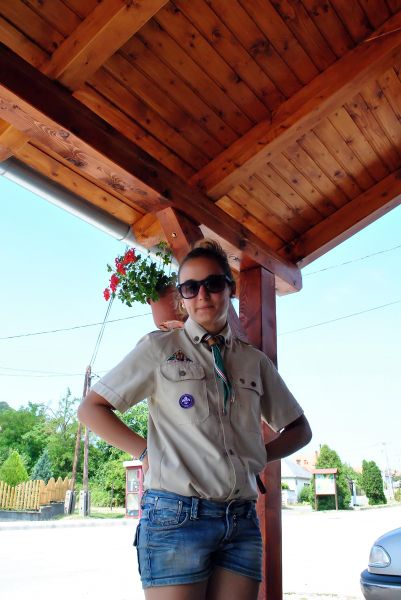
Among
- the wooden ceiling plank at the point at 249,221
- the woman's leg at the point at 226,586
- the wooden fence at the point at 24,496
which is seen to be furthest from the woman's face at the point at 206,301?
the wooden fence at the point at 24,496

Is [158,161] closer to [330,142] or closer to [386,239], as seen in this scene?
[330,142]

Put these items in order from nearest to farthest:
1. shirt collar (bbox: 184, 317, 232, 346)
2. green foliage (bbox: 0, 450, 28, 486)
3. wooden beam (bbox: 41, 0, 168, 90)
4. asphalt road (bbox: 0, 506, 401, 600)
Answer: shirt collar (bbox: 184, 317, 232, 346) → wooden beam (bbox: 41, 0, 168, 90) → asphalt road (bbox: 0, 506, 401, 600) → green foliage (bbox: 0, 450, 28, 486)

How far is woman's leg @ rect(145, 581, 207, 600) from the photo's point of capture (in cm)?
113

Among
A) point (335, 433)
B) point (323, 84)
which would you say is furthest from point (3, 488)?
point (335, 433)

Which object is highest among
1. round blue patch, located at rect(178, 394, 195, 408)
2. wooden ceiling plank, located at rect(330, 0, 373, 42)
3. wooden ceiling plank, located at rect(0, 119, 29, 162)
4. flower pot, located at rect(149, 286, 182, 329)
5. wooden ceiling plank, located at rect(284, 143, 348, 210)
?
wooden ceiling plank, located at rect(330, 0, 373, 42)

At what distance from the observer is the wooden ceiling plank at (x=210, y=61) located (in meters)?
2.34

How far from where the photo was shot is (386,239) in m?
44.9

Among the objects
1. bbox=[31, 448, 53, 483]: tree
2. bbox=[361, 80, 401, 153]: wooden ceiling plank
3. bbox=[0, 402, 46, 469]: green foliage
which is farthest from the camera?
bbox=[0, 402, 46, 469]: green foliage

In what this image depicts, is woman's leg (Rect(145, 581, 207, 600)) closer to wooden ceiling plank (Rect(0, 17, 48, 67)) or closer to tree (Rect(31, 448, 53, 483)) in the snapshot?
wooden ceiling plank (Rect(0, 17, 48, 67))

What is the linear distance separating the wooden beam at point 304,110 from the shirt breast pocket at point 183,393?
5.69ft

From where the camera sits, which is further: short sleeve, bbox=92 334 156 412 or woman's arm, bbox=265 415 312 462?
woman's arm, bbox=265 415 312 462

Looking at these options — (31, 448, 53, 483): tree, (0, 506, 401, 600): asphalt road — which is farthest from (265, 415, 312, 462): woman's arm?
(31, 448, 53, 483): tree

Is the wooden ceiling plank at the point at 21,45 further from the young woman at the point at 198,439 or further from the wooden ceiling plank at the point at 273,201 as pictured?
the wooden ceiling plank at the point at 273,201

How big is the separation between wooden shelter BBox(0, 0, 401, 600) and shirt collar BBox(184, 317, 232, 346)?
3.64ft
